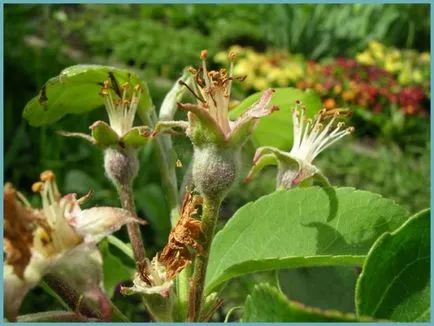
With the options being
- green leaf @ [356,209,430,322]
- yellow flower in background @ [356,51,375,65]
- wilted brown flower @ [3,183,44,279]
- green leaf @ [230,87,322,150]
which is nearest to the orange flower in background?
green leaf @ [230,87,322,150]

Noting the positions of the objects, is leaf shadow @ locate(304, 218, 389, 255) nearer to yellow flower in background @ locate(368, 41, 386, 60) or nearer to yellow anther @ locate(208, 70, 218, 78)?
yellow anther @ locate(208, 70, 218, 78)

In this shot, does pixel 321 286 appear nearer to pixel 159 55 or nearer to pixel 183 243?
pixel 183 243

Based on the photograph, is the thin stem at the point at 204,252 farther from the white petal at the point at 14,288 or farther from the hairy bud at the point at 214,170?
the white petal at the point at 14,288

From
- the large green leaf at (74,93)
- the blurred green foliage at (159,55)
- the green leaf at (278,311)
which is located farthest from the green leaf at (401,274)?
the blurred green foliage at (159,55)

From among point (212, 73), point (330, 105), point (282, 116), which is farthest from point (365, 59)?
point (212, 73)

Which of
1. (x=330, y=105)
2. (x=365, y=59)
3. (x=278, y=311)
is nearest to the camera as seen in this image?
(x=278, y=311)

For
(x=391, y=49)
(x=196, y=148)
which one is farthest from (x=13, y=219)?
(x=391, y=49)
